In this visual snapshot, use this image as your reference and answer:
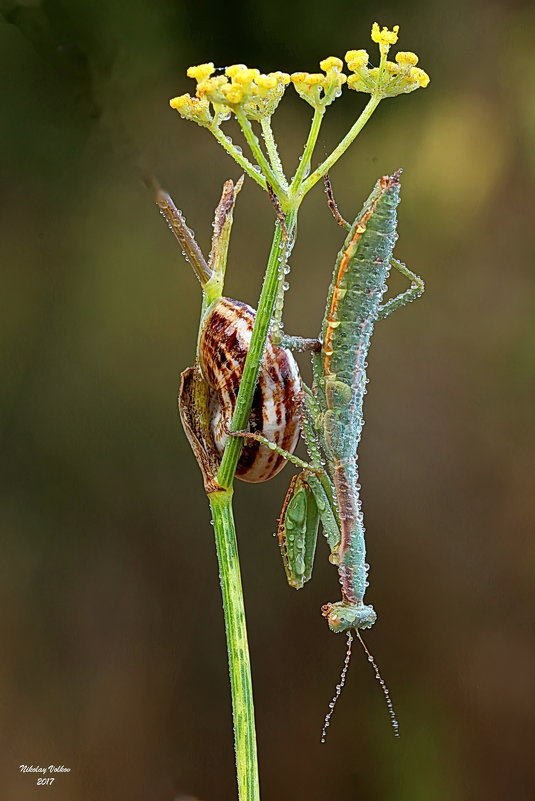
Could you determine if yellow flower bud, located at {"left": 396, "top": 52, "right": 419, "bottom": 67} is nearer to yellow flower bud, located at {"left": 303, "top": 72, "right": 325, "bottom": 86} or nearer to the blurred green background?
yellow flower bud, located at {"left": 303, "top": 72, "right": 325, "bottom": 86}

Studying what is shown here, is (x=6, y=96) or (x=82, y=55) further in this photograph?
(x=6, y=96)

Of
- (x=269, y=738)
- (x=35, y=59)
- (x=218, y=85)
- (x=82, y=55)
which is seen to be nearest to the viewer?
(x=218, y=85)

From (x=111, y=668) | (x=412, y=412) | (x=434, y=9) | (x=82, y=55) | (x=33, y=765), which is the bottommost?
(x=33, y=765)

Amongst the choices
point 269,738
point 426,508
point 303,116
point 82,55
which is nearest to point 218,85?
point 82,55

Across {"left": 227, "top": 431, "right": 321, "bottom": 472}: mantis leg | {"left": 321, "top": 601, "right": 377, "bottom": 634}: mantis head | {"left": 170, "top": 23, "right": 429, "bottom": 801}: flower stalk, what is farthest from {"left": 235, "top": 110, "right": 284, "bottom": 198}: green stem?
{"left": 321, "top": 601, "right": 377, "bottom": 634}: mantis head

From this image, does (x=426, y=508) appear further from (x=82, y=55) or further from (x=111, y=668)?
(x=82, y=55)

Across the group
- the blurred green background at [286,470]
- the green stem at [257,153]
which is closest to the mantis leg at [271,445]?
the green stem at [257,153]

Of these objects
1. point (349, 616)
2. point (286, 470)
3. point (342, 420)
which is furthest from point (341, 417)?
point (286, 470)
